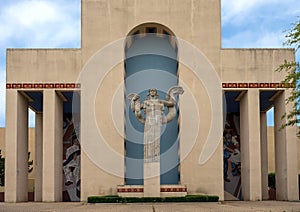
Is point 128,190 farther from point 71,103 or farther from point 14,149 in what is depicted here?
point 71,103

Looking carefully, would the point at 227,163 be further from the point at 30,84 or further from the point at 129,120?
the point at 30,84

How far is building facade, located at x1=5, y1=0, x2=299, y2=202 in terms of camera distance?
95.5ft

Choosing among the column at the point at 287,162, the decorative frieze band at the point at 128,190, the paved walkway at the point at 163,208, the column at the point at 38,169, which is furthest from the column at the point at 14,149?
the column at the point at 287,162

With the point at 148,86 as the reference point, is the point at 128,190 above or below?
below

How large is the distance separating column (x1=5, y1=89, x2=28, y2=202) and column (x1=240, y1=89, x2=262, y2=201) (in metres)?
11.9

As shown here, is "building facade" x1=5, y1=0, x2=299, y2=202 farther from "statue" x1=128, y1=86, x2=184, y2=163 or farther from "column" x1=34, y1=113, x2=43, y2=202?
"statue" x1=128, y1=86, x2=184, y2=163

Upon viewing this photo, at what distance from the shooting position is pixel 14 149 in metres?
29.2

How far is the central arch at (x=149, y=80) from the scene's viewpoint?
1205 inches

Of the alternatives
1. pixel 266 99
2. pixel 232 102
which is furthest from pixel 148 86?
pixel 266 99

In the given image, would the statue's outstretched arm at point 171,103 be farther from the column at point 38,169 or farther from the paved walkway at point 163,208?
the column at point 38,169

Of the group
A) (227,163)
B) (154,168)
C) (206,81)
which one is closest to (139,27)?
(206,81)

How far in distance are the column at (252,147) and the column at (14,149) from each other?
11.9 m

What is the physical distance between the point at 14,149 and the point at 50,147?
6.01 ft

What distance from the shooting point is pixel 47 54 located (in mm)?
29828
